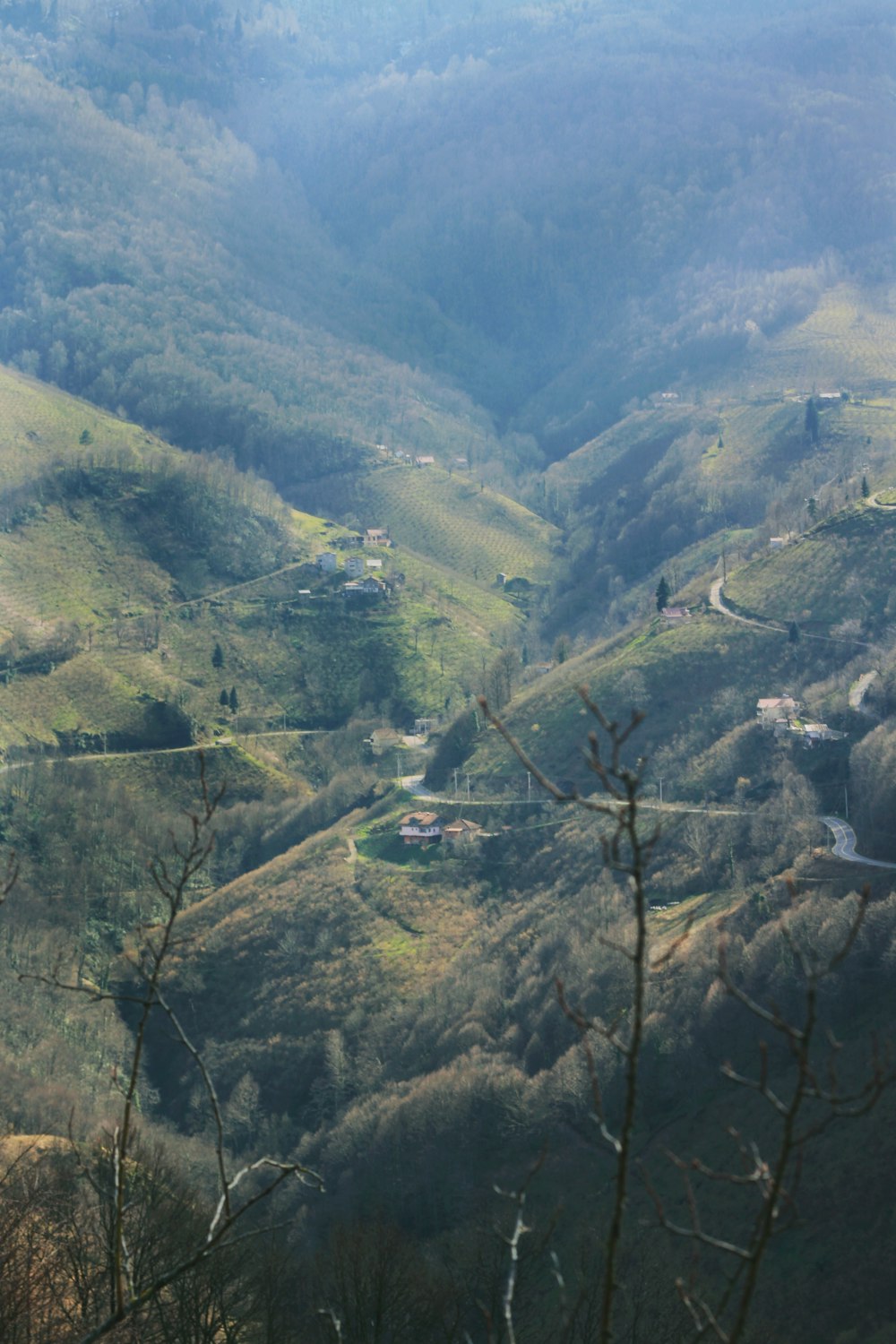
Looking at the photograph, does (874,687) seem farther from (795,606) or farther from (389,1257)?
(389,1257)

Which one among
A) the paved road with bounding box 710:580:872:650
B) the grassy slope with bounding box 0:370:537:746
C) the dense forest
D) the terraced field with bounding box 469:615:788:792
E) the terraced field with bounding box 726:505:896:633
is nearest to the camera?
the dense forest

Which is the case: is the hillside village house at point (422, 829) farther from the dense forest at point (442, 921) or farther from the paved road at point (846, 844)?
the paved road at point (846, 844)

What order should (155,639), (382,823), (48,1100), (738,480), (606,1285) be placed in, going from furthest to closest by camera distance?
(738,480) < (155,639) < (382,823) < (48,1100) < (606,1285)

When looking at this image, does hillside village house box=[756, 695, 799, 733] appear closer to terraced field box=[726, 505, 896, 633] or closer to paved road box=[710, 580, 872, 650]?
paved road box=[710, 580, 872, 650]

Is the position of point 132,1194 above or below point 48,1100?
above

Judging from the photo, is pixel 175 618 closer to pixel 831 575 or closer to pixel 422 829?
pixel 422 829

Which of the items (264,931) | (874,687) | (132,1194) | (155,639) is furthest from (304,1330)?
(155,639)

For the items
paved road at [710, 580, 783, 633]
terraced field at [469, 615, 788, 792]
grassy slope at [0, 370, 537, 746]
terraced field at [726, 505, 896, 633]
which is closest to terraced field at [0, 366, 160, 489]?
grassy slope at [0, 370, 537, 746]

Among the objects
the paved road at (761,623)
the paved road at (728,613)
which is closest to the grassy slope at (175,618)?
the paved road at (728,613)
